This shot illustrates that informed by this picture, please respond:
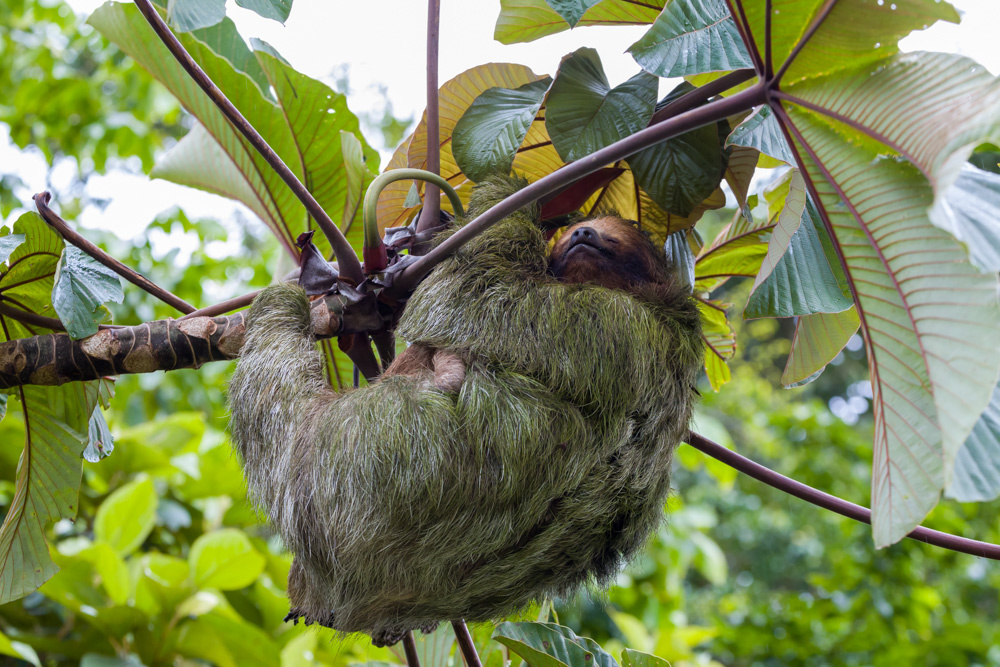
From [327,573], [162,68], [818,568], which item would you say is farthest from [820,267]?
[818,568]

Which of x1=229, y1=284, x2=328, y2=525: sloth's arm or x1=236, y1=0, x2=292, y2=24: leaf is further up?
x1=236, y1=0, x2=292, y2=24: leaf

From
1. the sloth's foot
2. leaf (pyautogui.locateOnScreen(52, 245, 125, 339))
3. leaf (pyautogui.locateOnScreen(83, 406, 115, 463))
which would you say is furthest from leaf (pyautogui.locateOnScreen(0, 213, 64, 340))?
the sloth's foot

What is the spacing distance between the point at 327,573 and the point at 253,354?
48cm

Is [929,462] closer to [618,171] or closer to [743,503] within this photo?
[618,171]

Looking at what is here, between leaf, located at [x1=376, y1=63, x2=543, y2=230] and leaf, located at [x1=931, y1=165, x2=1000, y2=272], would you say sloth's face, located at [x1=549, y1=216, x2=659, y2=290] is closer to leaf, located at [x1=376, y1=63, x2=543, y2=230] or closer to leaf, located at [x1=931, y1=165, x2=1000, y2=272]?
leaf, located at [x1=376, y1=63, x2=543, y2=230]

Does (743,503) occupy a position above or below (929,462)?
below

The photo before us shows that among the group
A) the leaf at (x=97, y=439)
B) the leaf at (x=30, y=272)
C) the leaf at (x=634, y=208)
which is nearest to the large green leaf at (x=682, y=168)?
the leaf at (x=634, y=208)

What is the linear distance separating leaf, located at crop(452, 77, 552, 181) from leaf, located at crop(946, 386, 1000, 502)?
3.17 feet

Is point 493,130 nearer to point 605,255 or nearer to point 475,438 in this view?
point 605,255

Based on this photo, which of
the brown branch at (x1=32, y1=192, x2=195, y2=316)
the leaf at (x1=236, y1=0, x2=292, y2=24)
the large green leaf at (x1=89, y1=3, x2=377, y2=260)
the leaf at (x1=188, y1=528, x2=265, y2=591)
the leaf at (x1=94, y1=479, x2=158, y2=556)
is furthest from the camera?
the leaf at (x1=94, y1=479, x2=158, y2=556)

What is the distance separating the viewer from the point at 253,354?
1.54 meters

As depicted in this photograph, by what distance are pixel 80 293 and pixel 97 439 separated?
1.72ft

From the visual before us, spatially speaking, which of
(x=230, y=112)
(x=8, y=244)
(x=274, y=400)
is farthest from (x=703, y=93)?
(x=8, y=244)

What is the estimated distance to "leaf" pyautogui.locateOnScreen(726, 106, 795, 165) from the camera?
4.48 feet
